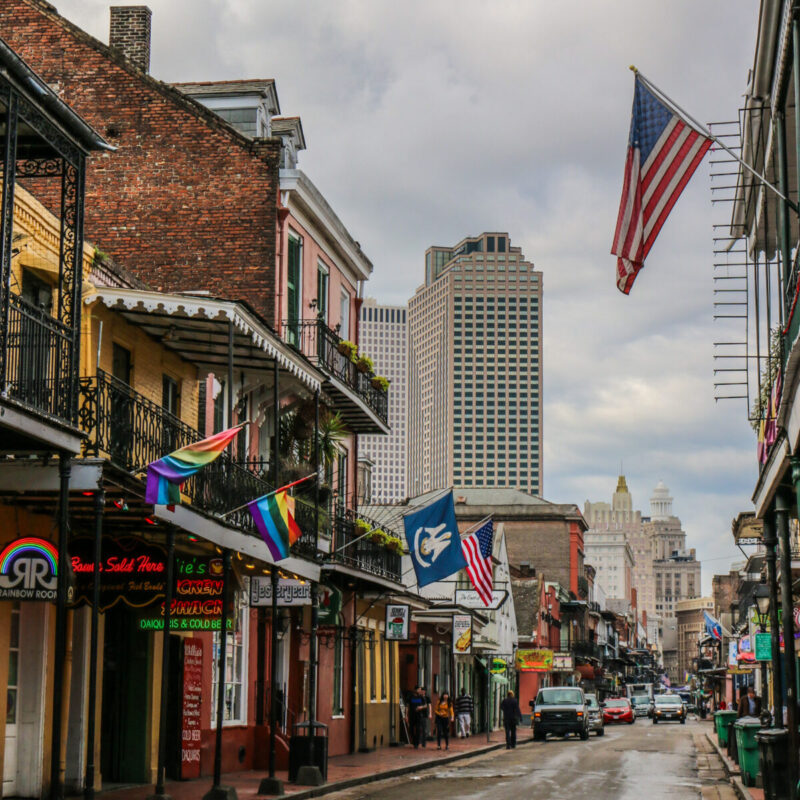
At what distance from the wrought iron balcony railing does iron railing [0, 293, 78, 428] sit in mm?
741

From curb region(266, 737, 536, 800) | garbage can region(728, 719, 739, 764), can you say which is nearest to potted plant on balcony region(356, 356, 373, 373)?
curb region(266, 737, 536, 800)

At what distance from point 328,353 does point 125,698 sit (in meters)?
10.3

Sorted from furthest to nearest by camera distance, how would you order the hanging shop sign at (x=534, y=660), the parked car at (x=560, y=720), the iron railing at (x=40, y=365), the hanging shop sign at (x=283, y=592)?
the hanging shop sign at (x=534, y=660) → the parked car at (x=560, y=720) → the hanging shop sign at (x=283, y=592) → the iron railing at (x=40, y=365)

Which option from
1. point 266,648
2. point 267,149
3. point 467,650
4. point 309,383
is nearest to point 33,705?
point 309,383

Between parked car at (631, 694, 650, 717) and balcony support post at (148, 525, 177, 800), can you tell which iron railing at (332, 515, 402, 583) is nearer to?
balcony support post at (148, 525, 177, 800)

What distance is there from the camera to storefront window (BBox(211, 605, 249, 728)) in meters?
24.1

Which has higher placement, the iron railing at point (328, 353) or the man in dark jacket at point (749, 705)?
the iron railing at point (328, 353)

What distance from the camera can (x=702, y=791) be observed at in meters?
21.8

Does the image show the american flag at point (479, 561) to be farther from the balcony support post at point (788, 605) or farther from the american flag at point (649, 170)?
the american flag at point (649, 170)

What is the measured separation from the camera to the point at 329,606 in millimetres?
28688

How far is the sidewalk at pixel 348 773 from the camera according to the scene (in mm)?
18984

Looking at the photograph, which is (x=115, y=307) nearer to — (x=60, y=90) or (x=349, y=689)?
(x=60, y=90)

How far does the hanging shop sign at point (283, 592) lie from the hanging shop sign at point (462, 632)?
17.6m

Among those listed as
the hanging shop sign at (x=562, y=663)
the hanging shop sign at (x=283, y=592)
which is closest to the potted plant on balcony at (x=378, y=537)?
the hanging shop sign at (x=283, y=592)
